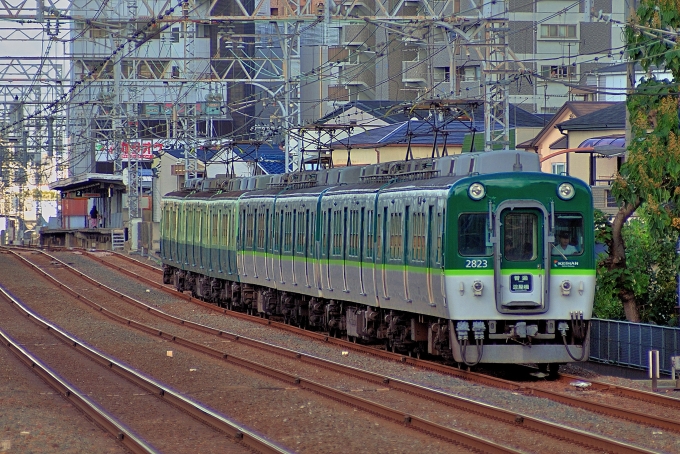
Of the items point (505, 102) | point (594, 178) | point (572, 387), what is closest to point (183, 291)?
point (594, 178)

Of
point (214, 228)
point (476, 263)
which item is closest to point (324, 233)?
point (476, 263)

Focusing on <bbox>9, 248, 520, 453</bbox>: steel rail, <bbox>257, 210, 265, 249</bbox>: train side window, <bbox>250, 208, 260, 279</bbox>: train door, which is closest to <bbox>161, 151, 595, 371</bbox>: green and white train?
<bbox>9, 248, 520, 453</bbox>: steel rail

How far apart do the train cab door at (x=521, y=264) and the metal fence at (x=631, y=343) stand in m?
2.23

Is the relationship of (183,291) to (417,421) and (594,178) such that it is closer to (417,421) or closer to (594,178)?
(594,178)

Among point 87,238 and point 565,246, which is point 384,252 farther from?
point 87,238

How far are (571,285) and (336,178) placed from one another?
8589 millimetres

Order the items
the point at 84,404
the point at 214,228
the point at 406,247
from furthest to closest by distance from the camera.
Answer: the point at 214,228 → the point at 406,247 → the point at 84,404

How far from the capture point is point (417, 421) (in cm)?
1225

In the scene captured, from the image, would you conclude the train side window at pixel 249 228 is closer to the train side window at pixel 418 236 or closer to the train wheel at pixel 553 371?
the train side window at pixel 418 236

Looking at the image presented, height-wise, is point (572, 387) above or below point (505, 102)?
below

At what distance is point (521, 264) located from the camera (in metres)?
16.2

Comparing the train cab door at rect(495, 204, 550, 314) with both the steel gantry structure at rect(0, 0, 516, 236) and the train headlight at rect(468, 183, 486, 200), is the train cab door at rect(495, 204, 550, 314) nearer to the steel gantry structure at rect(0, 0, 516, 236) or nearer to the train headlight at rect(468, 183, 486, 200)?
the train headlight at rect(468, 183, 486, 200)

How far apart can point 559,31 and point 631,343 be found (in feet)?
180

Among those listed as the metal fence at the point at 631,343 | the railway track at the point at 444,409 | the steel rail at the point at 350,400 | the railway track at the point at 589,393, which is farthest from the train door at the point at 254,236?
the metal fence at the point at 631,343
